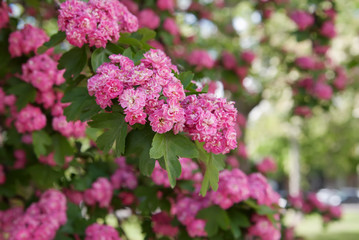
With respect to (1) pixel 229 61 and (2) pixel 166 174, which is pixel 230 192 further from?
(1) pixel 229 61

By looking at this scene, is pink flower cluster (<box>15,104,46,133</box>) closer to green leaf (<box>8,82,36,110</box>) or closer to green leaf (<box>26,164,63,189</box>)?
green leaf (<box>8,82,36,110</box>)

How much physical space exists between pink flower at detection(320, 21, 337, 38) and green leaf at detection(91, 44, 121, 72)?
4590mm

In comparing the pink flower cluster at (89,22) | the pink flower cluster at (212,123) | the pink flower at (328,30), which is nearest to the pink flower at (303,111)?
the pink flower at (328,30)

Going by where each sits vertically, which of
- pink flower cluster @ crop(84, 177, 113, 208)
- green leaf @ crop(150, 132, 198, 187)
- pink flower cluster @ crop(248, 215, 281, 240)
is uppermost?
pink flower cluster @ crop(84, 177, 113, 208)

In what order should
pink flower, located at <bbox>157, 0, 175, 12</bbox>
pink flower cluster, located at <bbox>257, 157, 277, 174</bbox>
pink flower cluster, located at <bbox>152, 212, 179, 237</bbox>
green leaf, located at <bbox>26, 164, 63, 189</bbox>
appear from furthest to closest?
pink flower cluster, located at <bbox>257, 157, 277, 174</bbox>
pink flower, located at <bbox>157, 0, 175, 12</bbox>
pink flower cluster, located at <bbox>152, 212, 179, 237</bbox>
green leaf, located at <bbox>26, 164, 63, 189</bbox>

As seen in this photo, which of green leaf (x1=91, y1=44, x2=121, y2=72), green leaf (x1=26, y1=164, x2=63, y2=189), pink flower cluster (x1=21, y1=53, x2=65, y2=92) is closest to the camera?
green leaf (x1=91, y1=44, x2=121, y2=72)

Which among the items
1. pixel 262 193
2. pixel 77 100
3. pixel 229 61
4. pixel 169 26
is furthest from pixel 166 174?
pixel 229 61

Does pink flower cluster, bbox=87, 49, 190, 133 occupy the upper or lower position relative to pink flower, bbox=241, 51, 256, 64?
lower

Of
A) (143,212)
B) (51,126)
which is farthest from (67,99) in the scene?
(143,212)

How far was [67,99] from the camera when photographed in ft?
7.62

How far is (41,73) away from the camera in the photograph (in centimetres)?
316

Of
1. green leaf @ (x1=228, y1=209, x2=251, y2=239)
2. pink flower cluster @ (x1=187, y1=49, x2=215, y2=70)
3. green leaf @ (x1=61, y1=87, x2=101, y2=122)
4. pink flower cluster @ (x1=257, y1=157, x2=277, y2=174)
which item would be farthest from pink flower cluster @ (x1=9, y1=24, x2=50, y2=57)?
pink flower cluster @ (x1=257, y1=157, x2=277, y2=174)

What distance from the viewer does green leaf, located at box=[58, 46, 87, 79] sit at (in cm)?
238

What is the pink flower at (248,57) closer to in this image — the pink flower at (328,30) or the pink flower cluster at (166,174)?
the pink flower at (328,30)
